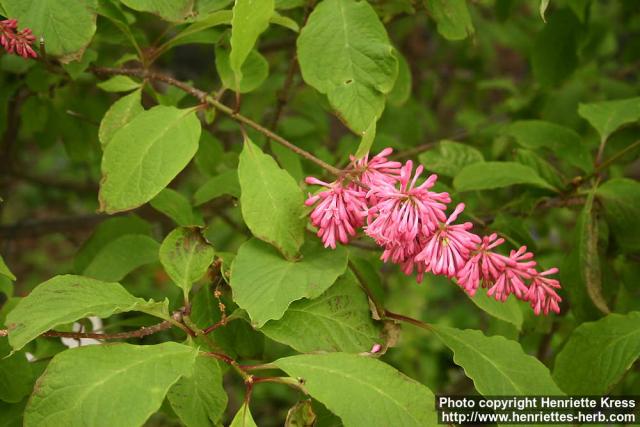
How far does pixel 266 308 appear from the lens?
1.27 m

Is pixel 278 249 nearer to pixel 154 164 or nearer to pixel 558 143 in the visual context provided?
pixel 154 164

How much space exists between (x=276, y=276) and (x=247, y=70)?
1.82ft

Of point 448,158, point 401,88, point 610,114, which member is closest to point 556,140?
point 610,114

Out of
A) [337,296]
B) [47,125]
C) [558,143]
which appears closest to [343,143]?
[558,143]

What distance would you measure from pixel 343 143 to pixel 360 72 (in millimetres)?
1112

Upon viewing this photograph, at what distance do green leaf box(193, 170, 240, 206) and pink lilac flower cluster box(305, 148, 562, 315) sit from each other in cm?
41

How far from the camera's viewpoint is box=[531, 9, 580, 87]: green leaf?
240 cm

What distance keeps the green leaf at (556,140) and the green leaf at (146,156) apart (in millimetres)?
1009

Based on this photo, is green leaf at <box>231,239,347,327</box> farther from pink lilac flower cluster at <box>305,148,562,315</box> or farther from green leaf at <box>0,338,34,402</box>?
green leaf at <box>0,338,34,402</box>

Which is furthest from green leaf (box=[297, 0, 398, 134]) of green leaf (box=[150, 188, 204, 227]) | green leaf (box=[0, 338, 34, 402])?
green leaf (box=[0, 338, 34, 402])

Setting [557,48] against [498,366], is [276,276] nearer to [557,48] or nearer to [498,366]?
[498,366]

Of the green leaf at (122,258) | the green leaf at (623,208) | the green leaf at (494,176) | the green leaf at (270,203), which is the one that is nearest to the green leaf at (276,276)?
the green leaf at (270,203)

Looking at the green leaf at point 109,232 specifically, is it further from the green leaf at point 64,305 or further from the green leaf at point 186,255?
the green leaf at point 64,305

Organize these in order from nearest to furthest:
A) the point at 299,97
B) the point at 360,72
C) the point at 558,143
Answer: the point at 360,72 < the point at 558,143 < the point at 299,97
